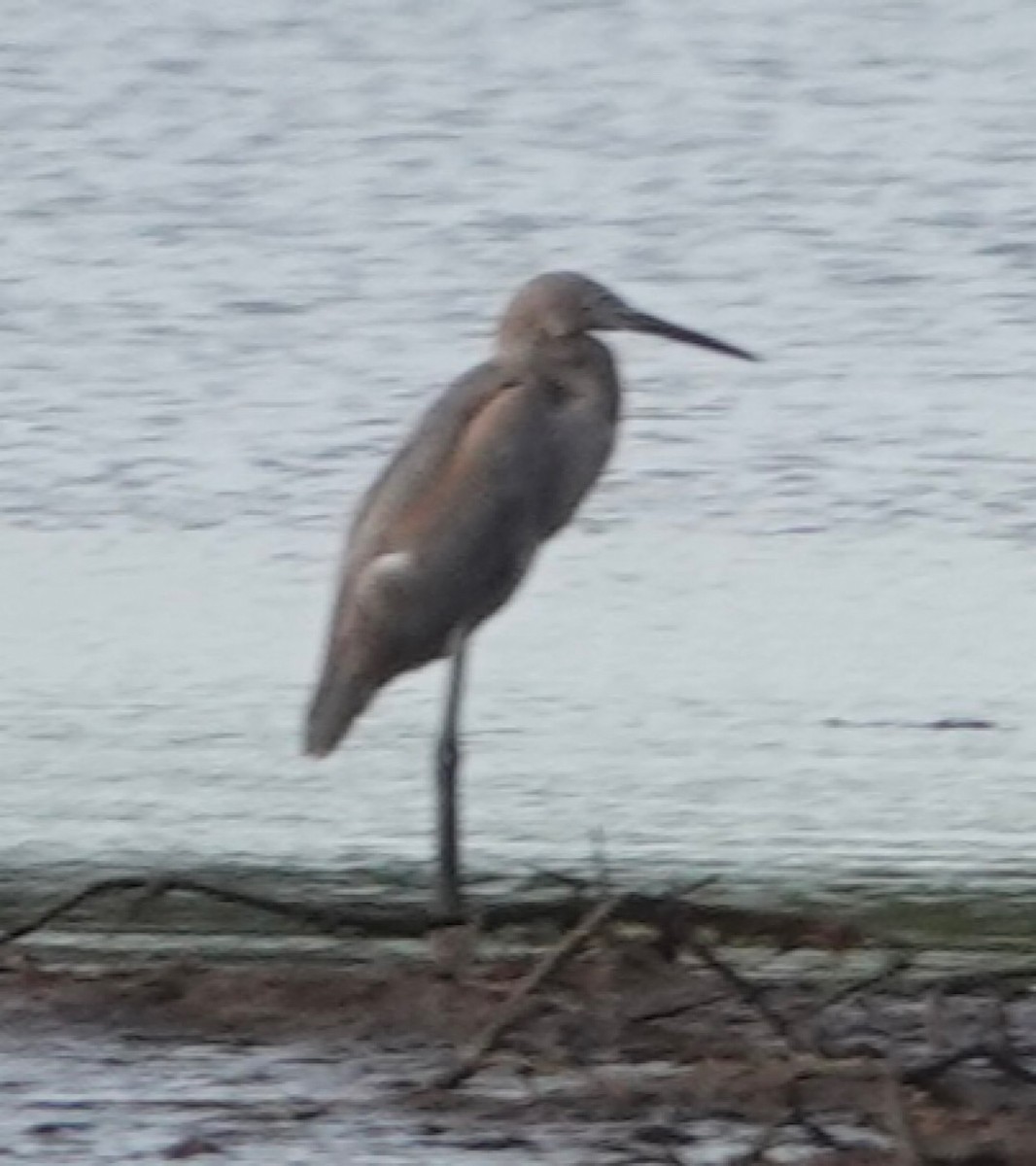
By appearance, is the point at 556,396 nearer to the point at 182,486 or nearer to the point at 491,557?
the point at 491,557

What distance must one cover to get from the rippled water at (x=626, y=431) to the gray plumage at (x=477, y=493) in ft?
0.98

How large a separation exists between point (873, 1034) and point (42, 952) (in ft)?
4.75

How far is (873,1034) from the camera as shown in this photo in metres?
6.47

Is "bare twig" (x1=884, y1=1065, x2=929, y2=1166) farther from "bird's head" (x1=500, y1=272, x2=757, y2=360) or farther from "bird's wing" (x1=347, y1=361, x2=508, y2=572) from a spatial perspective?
"bird's head" (x1=500, y1=272, x2=757, y2=360)

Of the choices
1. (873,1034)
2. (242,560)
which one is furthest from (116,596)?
(873,1034)

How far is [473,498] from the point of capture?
8039mm

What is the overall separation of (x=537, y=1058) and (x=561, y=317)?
217 centimetres

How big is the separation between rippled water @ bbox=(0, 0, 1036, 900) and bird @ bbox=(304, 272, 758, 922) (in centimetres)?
28

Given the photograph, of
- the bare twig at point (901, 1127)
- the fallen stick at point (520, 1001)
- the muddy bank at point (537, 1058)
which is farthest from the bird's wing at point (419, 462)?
the bare twig at point (901, 1127)

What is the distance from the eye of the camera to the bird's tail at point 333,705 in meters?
7.80

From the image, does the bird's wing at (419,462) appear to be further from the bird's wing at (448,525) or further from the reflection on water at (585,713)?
the reflection on water at (585,713)

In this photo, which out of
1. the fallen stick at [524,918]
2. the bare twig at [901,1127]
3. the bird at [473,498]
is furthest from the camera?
the bird at [473,498]

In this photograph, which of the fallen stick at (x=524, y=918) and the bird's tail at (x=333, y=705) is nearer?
the fallen stick at (x=524, y=918)

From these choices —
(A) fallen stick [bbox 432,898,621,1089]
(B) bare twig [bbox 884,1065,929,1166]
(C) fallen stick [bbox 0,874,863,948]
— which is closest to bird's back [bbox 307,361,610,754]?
(C) fallen stick [bbox 0,874,863,948]
